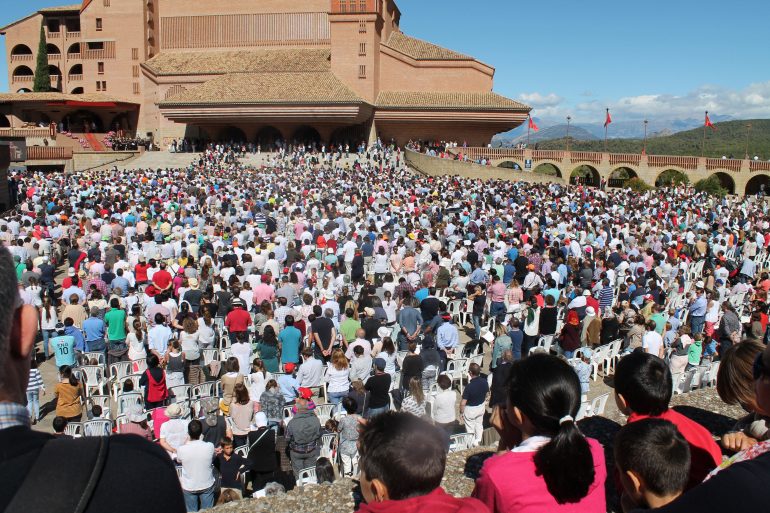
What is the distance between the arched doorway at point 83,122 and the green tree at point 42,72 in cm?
442

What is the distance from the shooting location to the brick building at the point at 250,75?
47062mm

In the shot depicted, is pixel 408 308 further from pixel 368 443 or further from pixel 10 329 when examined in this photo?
pixel 10 329

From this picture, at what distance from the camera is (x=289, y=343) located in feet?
31.2

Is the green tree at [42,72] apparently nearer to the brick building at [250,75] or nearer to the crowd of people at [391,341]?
the brick building at [250,75]

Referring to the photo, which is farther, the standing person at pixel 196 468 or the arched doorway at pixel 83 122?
the arched doorway at pixel 83 122

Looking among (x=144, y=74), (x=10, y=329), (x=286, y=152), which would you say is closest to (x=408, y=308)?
(x=10, y=329)

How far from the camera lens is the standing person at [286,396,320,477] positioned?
6652 mm

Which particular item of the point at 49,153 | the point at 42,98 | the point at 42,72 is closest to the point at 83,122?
the point at 42,98

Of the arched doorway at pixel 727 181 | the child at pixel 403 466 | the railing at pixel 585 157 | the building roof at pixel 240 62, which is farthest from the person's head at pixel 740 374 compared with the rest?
the building roof at pixel 240 62

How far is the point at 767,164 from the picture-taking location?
42.8m

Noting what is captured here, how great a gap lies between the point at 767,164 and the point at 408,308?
137 feet

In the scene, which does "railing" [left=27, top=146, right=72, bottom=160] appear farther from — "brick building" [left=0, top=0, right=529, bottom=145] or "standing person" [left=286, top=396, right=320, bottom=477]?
"standing person" [left=286, top=396, right=320, bottom=477]

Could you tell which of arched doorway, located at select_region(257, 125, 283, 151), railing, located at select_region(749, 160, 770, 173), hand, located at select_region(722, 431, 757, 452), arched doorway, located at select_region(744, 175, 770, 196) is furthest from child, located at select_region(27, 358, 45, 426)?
arched doorway, located at select_region(744, 175, 770, 196)

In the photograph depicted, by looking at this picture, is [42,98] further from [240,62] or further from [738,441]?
[738,441]
